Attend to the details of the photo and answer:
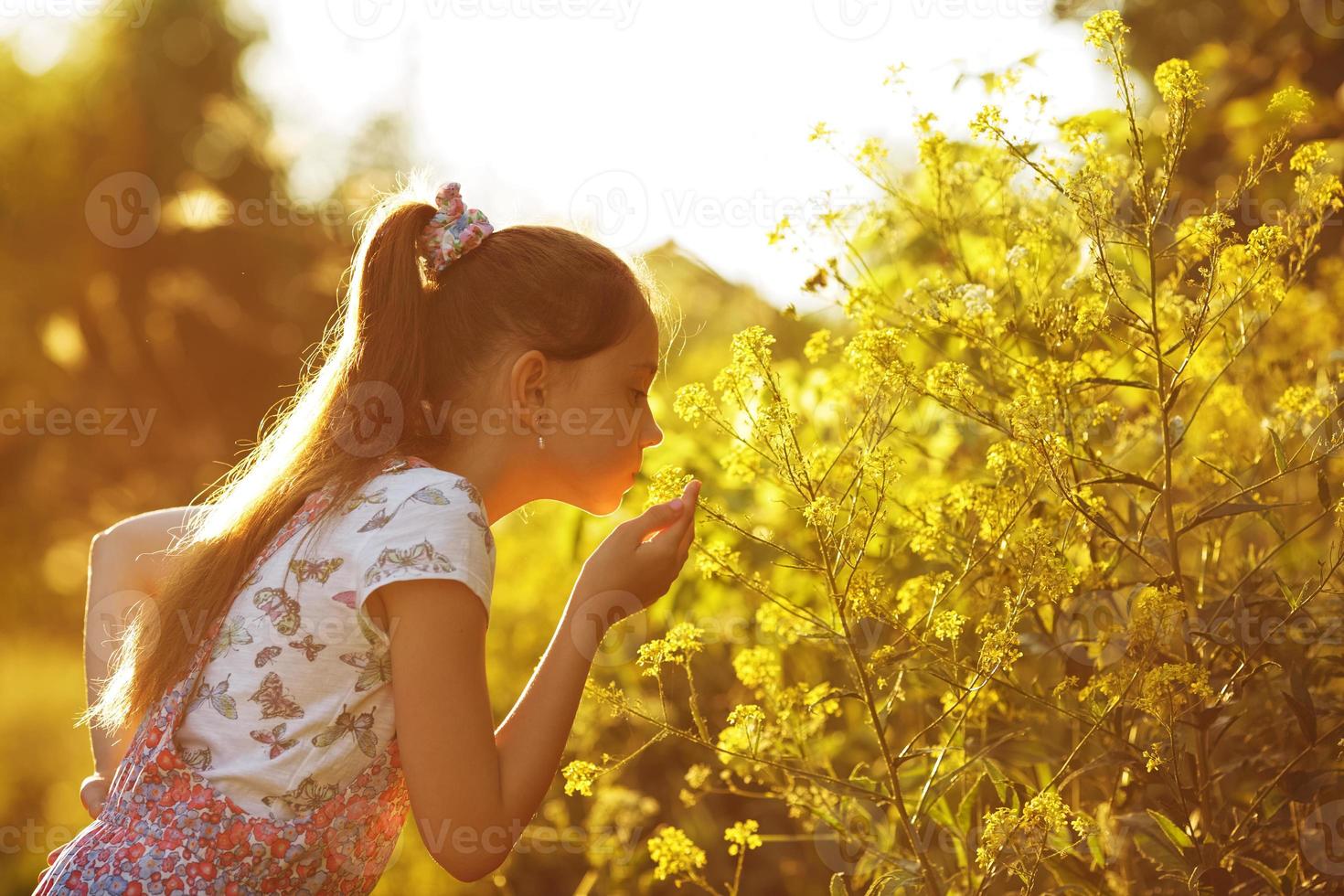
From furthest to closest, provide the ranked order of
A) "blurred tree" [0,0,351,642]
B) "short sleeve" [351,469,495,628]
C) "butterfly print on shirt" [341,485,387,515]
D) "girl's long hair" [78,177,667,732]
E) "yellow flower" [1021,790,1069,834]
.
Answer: "blurred tree" [0,0,351,642] < "girl's long hair" [78,177,667,732] < "butterfly print on shirt" [341,485,387,515] < "short sleeve" [351,469,495,628] < "yellow flower" [1021,790,1069,834]

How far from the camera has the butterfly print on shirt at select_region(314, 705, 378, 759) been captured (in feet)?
4.79

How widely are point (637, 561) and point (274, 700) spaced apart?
0.50m

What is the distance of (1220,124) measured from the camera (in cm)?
305

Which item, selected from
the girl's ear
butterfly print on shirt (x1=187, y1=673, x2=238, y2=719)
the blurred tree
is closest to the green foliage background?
the girl's ear

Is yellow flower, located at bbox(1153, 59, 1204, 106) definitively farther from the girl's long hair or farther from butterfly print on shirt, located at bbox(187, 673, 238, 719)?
butterfly print on shirt, located at bbox(187, 673, 238, 719)

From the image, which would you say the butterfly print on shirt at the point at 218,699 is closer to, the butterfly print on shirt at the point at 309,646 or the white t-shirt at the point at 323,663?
the white t-shirt at the point at 323,663

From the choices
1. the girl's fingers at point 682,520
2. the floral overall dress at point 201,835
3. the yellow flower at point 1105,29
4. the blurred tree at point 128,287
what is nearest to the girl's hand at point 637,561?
the girl's fingers at point 682,520

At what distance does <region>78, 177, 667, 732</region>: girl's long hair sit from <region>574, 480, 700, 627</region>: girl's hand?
31cm

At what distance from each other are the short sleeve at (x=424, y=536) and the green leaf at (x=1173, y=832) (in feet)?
2.79

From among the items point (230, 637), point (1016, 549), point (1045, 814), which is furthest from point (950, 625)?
point (230, 637)

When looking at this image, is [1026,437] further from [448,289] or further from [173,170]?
[173,170]

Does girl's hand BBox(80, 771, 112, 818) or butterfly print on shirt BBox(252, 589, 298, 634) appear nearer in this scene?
butterfly print on shirt BBox(252, 589, 298, 634)

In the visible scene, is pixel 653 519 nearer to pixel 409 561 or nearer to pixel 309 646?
pixel 409 561

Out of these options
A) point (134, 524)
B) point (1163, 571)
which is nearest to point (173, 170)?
point (134, 524)
